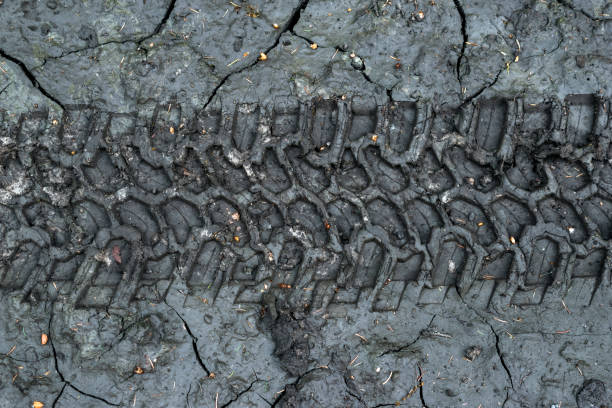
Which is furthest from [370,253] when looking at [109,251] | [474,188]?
[109,251]

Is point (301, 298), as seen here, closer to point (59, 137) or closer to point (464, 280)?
point (464, 280)

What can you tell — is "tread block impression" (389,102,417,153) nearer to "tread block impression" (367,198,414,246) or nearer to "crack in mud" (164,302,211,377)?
"tread block impression" (367,198,414,246)

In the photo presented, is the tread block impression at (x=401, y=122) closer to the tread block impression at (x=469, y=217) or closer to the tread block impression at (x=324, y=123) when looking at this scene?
the tread block impression at (x=324, y=123)

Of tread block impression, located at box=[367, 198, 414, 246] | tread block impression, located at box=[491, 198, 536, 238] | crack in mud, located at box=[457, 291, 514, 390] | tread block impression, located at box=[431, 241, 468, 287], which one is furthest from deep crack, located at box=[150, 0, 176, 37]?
crack in mud, located at box=[457, 291, 514, 390]

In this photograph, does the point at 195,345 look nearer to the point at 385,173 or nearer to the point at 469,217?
the point at 385,173

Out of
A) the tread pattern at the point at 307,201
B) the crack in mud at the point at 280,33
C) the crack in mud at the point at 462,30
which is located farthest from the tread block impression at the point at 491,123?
Answer: the crack in mud at the point at 280,33

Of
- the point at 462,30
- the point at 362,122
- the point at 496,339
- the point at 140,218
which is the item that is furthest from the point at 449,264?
the point at 140,218
